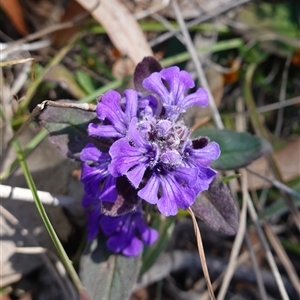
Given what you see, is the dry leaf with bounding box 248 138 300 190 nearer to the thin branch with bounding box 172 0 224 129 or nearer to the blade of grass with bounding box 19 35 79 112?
the thin branch with bounding box 172 0 224 129

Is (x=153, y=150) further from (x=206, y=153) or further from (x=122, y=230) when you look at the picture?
(x=122, y=230)

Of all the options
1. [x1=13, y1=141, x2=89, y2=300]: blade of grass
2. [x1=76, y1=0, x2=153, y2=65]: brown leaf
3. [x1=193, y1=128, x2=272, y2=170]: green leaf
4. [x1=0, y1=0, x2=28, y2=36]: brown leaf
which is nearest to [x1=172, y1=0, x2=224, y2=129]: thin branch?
[x1=76, y1=0, x2=153, y2=65]: brown leaf

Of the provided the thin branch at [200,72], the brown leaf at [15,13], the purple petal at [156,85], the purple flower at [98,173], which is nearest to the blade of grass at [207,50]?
the thin branch at [200,72]

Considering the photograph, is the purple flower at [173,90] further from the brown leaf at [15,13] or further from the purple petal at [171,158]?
the brown leaf at [15,13]

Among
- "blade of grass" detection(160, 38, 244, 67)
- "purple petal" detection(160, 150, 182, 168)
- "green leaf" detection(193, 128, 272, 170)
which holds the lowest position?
"green leaf" detection(193, 128, 272, 170)

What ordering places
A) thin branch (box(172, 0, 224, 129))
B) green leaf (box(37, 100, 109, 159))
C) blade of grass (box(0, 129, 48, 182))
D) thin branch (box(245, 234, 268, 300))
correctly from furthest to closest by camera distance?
thin branch (box(172, 0, 224, 129)) < thin branch (box(245, 234, 268, 300)) < blade of grass (box(0, 129, 48, 182)) < green leaf (box(37, 100, 109, 159))

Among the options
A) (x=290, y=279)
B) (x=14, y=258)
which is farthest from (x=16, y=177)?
(x=290, y=279)
